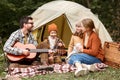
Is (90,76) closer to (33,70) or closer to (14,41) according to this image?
(33,70)

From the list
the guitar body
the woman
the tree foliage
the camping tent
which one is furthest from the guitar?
the tree foliage

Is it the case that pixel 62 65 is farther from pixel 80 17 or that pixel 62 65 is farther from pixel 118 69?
pixel 80 17

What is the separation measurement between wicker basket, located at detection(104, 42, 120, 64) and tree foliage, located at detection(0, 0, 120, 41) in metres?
4.94

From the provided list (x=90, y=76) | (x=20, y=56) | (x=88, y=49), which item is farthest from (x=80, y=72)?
(x=20, y=56)

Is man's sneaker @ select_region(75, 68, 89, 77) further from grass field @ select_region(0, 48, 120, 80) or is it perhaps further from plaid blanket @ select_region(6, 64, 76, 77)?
plaid blanket @ select_region(6, 64, 76, 77)

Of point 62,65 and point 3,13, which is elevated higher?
point 3,13

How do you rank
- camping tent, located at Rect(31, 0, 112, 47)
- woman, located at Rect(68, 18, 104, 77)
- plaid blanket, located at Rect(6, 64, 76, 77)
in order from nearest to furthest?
plaid blanket, located at Rect(6, 64, 76, 77)
woman, located at Rect(68, 18, 104, 77)
camping tent, located at Rect(31, 0, 112, 47)

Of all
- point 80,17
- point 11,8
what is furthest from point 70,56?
point 11,8

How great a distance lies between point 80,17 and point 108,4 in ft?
16.0

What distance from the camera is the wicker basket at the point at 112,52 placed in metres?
6.69

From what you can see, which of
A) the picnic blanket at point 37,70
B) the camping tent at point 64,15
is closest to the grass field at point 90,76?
the picnic blanket at point 37,70

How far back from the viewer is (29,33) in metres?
6.97

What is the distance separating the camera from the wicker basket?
6687mm

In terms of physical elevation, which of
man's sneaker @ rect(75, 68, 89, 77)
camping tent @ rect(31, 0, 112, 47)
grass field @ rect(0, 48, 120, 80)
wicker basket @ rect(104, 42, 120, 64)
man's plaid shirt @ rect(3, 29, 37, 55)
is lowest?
grass field @ rect(0, 48, 120, 80)
